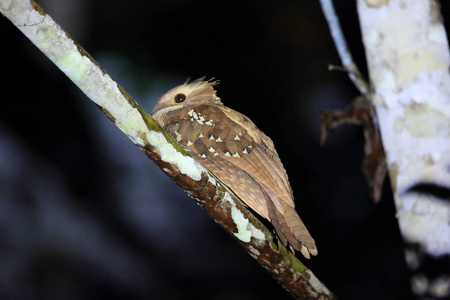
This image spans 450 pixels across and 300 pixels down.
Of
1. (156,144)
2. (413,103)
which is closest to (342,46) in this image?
(413,103)

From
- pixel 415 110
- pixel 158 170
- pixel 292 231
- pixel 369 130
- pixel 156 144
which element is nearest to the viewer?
pixel 156 144

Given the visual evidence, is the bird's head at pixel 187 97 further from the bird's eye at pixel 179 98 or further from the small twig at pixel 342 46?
the small twig at pixel 342 46

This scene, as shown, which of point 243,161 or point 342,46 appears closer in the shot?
point 243,161

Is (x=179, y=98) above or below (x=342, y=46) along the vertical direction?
below

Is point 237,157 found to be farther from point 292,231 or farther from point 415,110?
point 415,110

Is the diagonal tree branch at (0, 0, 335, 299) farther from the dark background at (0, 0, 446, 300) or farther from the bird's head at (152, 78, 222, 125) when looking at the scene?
the dark background at (0, 0, 446, 300)
